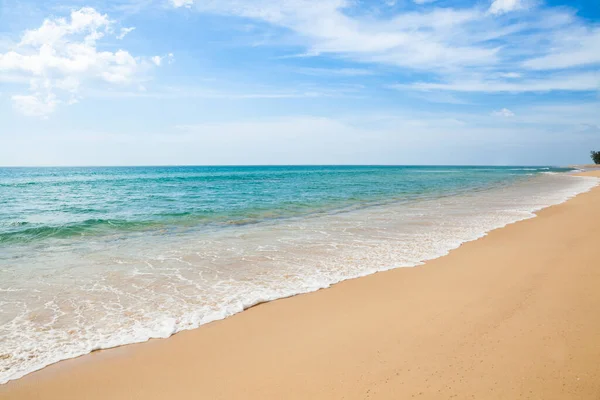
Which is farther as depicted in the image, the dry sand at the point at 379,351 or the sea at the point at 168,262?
the sea at the point at 168,262

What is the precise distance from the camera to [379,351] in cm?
413

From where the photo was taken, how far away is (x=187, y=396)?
3457 mm

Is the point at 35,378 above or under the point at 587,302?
under

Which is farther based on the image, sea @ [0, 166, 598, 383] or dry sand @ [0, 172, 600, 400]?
sea @ [0, 166, 598, 383]

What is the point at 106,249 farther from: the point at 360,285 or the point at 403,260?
the point at 403,260

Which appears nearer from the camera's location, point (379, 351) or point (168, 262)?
point (379, 351)

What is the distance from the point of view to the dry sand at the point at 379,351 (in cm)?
347

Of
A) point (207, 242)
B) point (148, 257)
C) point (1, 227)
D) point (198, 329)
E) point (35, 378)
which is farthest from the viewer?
point (1, 227)

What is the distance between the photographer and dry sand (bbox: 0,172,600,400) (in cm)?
347

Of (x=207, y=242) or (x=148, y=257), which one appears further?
(x=207, y=242)

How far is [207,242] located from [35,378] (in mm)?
7061

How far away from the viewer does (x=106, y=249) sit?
10.1 m

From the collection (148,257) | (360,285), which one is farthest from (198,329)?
(148,257)

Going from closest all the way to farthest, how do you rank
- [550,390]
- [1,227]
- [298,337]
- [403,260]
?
[550,390]
[298,337]
[403,260]
[1,227]
